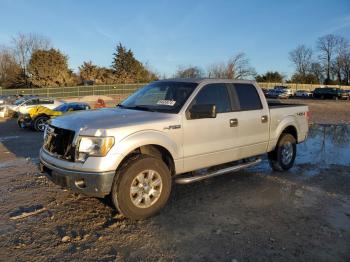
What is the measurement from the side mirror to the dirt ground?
4.42ft

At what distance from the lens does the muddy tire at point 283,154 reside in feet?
24.1

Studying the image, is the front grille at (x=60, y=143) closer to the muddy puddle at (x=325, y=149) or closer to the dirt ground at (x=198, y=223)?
the dirt ground at (x=198, y=223)

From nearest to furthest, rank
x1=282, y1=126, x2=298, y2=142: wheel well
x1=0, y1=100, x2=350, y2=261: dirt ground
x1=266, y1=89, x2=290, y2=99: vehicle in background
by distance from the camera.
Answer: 1. x1=0, y1=100, x2=350, y2=261: dirt ground
2. x1=282, y1=126, x2=298, y2=142: wheel well
3. x1=266, y1=89, x2=290, y2=99: vehicle in background

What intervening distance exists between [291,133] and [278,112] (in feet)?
3.12

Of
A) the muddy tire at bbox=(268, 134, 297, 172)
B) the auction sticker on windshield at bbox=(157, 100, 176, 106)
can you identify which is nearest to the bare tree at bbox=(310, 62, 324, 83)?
the muddy tire at bbox=(268, 134, 297, 172)

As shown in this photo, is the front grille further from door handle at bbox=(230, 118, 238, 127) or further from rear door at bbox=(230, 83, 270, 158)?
rear door at bbox=(230, 83, 270, 158)

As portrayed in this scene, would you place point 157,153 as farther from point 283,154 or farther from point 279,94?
point 279,94

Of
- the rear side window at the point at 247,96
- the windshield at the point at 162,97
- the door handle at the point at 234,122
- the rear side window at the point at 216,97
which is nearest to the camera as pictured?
the windshield at the point at 162,97

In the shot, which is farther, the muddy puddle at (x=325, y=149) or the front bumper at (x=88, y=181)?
the muddy puddle at (x=325, y=149)

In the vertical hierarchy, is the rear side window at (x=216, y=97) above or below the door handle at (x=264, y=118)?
above

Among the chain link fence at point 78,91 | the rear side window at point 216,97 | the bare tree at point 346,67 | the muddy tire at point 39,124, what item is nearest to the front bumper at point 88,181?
the rear side window at point 216,97

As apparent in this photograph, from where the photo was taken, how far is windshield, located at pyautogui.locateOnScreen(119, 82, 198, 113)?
18.1ft

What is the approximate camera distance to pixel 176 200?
5.57m

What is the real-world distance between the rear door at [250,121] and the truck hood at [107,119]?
63.4 inches
